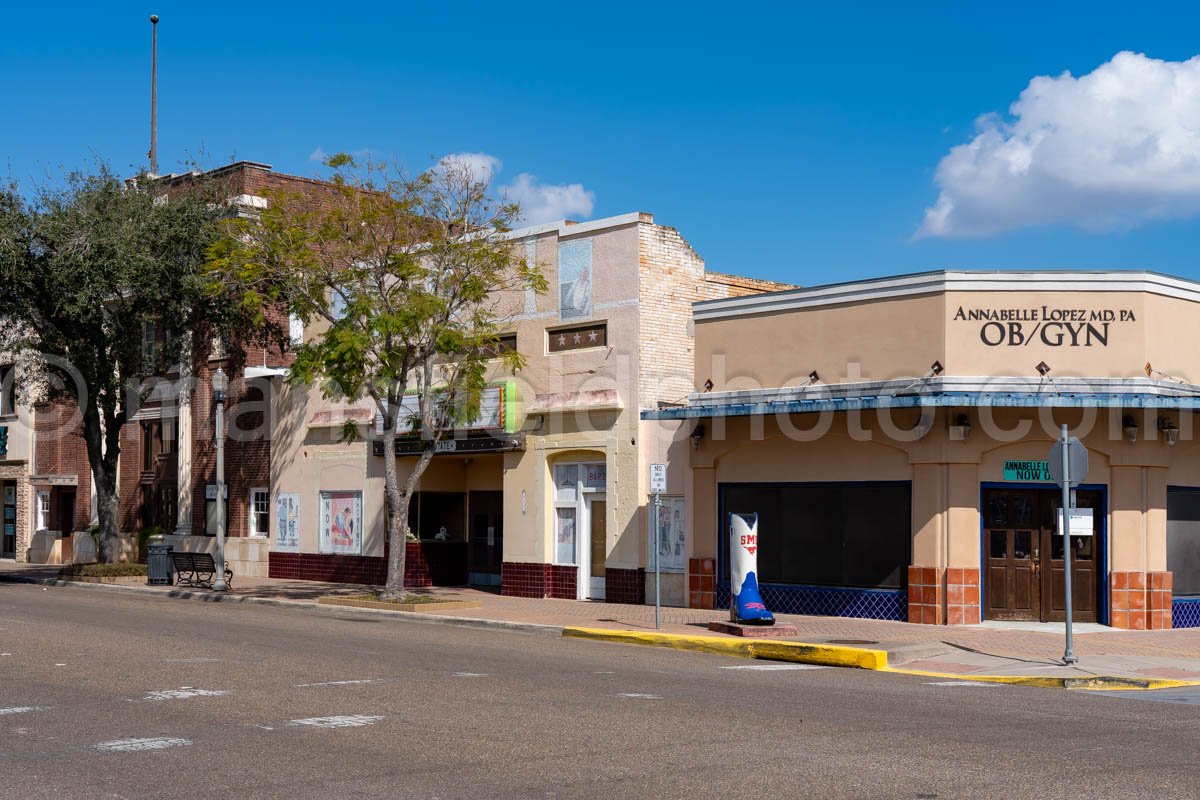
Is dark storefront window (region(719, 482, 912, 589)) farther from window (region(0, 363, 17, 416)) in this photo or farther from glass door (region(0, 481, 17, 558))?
glass door (region(0, 481, 17, 558))

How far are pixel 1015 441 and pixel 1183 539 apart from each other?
11.3ft

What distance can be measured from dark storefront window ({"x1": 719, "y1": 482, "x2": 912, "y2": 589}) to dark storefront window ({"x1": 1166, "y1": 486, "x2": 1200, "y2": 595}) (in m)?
4.30

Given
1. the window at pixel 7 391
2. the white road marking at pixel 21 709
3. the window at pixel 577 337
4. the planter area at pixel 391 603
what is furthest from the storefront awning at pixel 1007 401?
the window at pixel 7 391

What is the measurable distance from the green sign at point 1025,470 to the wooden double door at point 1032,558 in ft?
0.99

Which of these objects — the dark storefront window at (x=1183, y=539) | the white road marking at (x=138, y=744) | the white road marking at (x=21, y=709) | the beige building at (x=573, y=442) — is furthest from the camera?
the beige building at (x=573, y=442)

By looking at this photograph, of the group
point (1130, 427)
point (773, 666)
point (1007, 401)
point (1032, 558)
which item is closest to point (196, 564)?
point (773, 666)

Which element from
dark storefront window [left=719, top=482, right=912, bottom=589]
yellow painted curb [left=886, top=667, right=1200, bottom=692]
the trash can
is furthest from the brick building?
yellow painted curb [left=886, top=667, right=1200, bottom=692]

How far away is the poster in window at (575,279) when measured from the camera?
2630 cm

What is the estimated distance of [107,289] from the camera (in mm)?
30375

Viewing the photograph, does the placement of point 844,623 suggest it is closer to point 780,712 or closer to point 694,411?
point 694,411

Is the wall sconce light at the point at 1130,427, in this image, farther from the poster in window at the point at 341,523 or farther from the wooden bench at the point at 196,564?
the wooden bench at the point at 196,564

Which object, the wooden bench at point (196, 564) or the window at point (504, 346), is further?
the wooden bench at point (196, 564)

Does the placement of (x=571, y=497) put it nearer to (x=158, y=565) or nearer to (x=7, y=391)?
(x=158, y=565)

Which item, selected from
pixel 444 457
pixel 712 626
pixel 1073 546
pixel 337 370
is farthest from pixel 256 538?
pixel 1073 546
